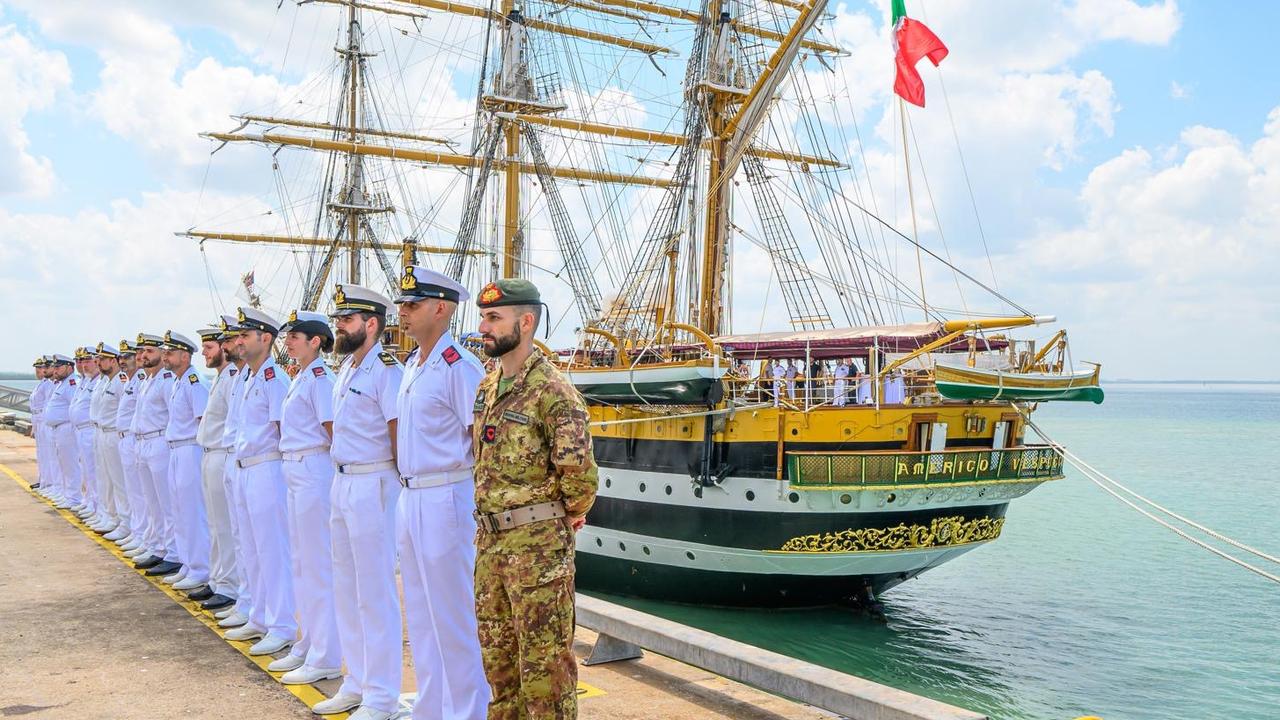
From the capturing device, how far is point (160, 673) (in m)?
5.62

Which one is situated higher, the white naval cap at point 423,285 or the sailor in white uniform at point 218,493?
the white naval cap at point 423,285

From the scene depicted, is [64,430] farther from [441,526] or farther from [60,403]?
[441,526]

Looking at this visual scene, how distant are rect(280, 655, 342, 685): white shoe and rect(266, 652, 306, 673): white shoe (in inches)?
4.5

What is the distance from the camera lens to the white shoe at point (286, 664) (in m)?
5.68

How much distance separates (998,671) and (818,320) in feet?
31.6

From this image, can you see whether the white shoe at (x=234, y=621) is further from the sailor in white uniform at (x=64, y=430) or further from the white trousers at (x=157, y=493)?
the sailor in white uniform at (x=64, y=430)

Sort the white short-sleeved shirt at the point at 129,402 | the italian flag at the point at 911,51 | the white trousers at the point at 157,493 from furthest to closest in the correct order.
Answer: the italian flag at the point at 911,51
the white short-sleeved shirt at the point at 129,402
the white trousers at the point at 157,493

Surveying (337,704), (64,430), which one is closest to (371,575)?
(337,704)

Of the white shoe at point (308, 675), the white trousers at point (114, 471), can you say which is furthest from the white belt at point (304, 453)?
the white trousers at point (114, 471)

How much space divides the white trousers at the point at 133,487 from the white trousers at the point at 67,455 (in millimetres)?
4700

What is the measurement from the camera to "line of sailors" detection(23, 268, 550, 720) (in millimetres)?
4301

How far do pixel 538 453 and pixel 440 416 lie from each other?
83 centimetres

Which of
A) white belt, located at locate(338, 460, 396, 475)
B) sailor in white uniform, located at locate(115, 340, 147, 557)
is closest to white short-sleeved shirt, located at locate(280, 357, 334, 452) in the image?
white belt, located at locate(338, 460, 396, 475)

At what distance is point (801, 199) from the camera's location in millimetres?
19500
